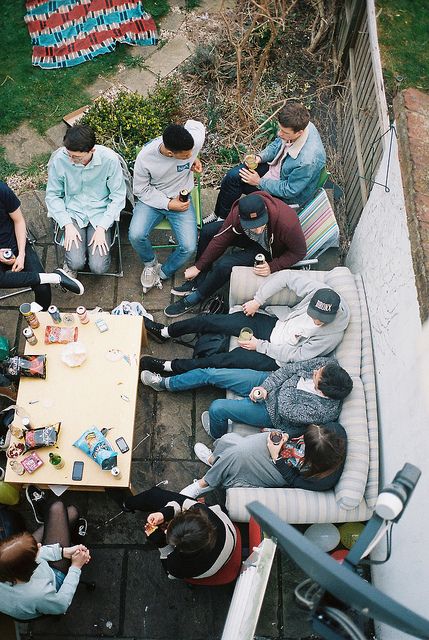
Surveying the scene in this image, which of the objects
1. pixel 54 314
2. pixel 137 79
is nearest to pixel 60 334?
pixel 54 314

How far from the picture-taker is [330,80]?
6422mm

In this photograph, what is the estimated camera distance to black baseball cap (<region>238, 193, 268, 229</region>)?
4367 millimetres

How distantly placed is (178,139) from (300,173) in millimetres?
1060

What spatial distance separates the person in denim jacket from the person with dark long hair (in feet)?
6.81

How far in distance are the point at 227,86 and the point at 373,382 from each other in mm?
3896

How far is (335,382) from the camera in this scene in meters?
3.87

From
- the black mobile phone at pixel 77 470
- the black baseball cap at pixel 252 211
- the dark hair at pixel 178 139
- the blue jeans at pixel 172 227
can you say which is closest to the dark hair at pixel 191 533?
the black mobile phone at pixel 77 470

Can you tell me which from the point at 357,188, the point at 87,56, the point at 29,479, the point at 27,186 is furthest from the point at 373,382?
the point at 87,56

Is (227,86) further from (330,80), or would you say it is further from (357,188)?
(357,188)

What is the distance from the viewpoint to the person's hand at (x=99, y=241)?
4.90 m

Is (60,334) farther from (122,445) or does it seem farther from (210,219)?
(210,219)

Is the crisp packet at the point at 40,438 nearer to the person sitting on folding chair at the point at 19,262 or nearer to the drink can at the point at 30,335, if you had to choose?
the drink can at the point at 30,335

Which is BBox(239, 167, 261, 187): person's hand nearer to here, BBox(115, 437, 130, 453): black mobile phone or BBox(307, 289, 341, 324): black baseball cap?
BBox(307, 289, 341, 324): black baseball cap

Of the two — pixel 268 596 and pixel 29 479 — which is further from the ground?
pixel 29 479
